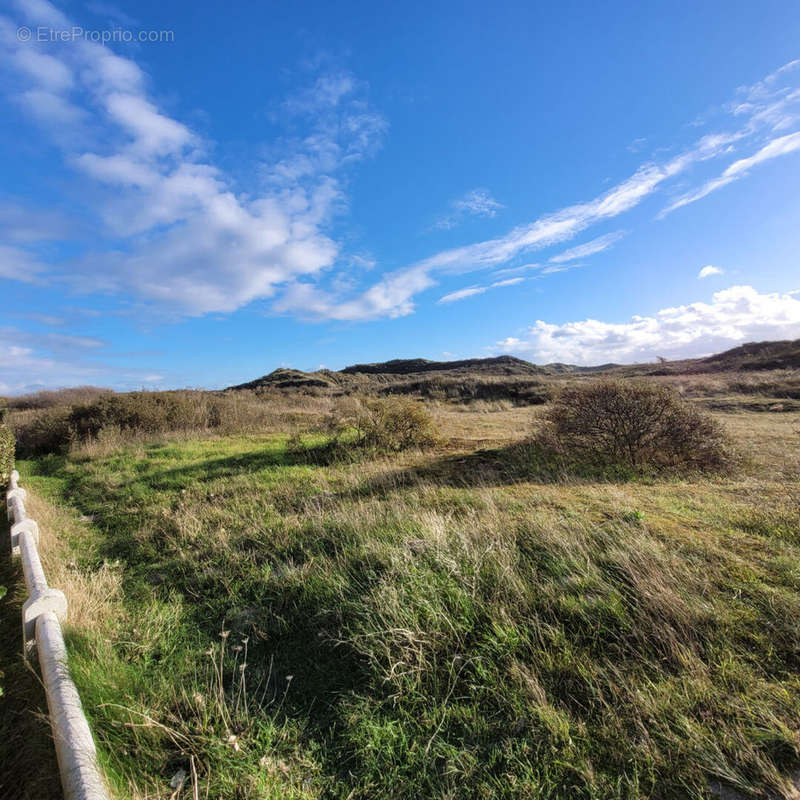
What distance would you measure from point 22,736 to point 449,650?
9.67 ft

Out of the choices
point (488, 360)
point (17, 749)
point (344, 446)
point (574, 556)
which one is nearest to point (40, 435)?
point (344, 446)

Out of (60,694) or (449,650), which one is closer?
(60,694)

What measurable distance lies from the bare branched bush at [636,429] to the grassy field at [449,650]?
2148 millimetres

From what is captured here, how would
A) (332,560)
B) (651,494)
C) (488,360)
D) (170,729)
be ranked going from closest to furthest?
(170,729) → (332,560) → (651,494) → (488,360)

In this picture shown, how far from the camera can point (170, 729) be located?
222 centimetres

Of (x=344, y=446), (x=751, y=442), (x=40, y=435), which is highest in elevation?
(x=40, y=435)

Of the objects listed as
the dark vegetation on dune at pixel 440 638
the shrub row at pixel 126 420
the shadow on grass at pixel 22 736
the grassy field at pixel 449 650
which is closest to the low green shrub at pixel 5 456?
the dark vegetation on dune at pixel 440 638

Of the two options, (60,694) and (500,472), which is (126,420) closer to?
(500,472)

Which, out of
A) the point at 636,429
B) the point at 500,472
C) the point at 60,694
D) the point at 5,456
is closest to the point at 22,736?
the point at 60,694

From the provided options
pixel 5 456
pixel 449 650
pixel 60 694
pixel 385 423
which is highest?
pixel 5 456

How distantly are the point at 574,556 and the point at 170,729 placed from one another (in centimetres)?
346

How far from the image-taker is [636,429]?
8195mm

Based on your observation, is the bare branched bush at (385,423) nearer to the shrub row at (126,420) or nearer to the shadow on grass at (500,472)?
the shadow on grass at (500,472)

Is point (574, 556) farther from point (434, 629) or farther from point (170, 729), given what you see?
point (170, 729)
